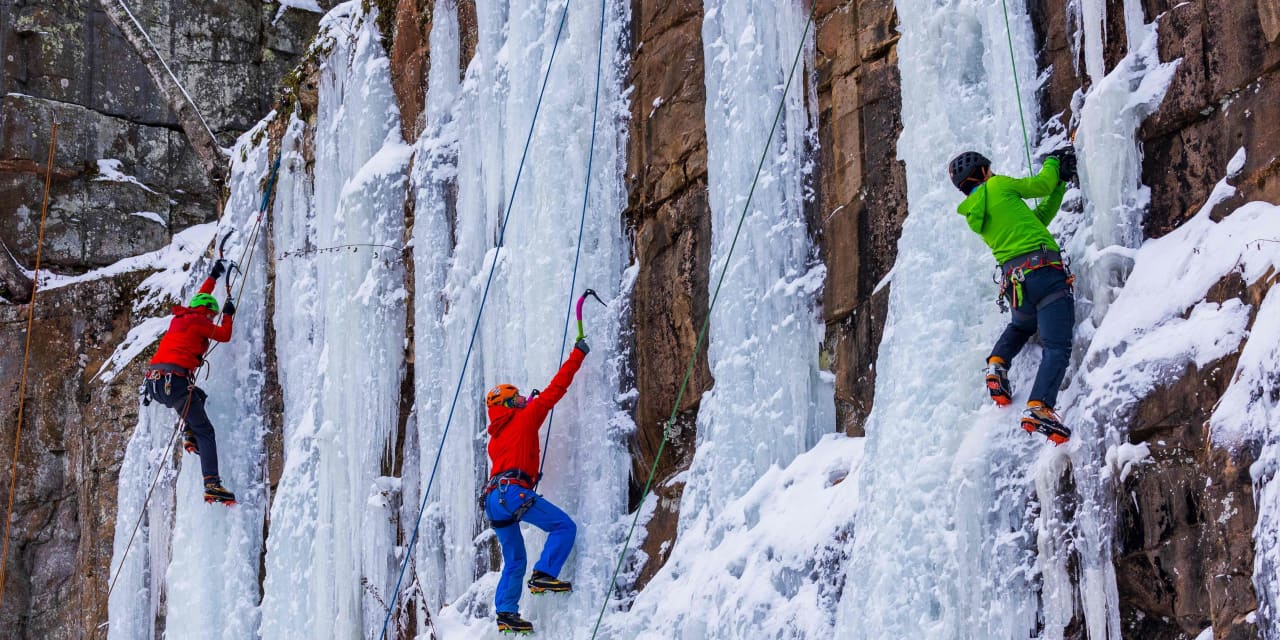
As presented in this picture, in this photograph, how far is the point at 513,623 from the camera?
811cm

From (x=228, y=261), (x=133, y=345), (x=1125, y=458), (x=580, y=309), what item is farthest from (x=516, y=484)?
(x=133, y=345)

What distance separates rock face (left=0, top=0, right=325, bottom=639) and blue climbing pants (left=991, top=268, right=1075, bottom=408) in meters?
8.80

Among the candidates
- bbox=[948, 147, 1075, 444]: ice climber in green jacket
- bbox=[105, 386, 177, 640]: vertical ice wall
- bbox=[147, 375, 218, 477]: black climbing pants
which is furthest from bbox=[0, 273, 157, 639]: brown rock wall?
bbox=[948, 147, 1075, 444]: ice climber in green jacket

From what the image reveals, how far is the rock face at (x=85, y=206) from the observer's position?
13.5 metres

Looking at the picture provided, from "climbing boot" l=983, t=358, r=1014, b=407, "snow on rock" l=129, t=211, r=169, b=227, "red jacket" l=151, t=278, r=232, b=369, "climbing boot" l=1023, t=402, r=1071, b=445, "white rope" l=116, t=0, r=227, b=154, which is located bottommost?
"climbing boot" l=1023, t=402, r=1071, b=445

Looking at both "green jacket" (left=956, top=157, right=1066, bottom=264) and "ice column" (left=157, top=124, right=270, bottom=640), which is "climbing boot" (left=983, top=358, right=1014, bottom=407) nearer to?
"green jacket" (left=956, top=157, right=1066, bottom=264)

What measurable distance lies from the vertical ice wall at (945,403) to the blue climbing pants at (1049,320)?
0.26 meters

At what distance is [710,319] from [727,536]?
3.57ft

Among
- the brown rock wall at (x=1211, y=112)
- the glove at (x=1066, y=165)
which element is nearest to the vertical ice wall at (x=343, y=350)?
the glove at (x=1066, y=165)

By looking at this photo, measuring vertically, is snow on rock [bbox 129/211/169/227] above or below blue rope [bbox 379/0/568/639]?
above

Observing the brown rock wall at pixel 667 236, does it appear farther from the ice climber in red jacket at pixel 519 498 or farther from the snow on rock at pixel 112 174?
the snow on rock at pixel 112 174

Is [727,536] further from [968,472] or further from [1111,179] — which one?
[1111,179]

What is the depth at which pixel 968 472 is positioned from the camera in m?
6.04

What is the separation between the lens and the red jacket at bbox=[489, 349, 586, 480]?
8.18 m
